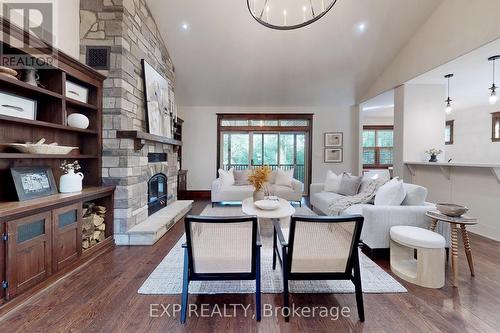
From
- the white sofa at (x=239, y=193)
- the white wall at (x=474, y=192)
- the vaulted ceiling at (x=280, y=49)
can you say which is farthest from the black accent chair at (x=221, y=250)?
the vaulted ceiling at (x=280, y=49)

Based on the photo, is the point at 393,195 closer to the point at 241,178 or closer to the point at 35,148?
the point at 241,178

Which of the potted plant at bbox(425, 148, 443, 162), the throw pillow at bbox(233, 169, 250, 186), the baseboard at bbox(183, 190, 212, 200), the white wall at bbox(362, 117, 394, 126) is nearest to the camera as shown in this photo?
the potted plant at bbox(425, 148, 443, 162)

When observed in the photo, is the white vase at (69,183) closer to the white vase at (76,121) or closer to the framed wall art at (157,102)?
the white vase at (76,121)

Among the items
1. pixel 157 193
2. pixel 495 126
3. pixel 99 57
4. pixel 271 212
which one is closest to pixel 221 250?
pixel 271 212

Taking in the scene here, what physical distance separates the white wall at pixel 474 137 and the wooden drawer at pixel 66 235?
897 cm

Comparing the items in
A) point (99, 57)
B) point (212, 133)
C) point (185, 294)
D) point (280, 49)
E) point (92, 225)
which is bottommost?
point (185, 294)

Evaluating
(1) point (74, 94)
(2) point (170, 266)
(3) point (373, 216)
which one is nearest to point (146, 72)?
(1) point (74, 94)

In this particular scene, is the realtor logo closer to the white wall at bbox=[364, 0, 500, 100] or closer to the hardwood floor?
the hardwood floor

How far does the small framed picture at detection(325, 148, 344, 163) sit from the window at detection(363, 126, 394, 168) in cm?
205

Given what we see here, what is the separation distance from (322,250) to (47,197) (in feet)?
8.54

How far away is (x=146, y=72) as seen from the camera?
3535mm

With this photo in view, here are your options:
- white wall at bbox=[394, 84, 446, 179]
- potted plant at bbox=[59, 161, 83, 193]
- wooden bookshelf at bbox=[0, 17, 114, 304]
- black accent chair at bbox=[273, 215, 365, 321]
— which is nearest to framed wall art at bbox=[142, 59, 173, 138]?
wooden bookshelf at bbox=[0, 17, 114, 304]

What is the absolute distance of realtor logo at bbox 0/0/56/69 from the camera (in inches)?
75.7

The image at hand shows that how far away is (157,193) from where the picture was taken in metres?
4.14
